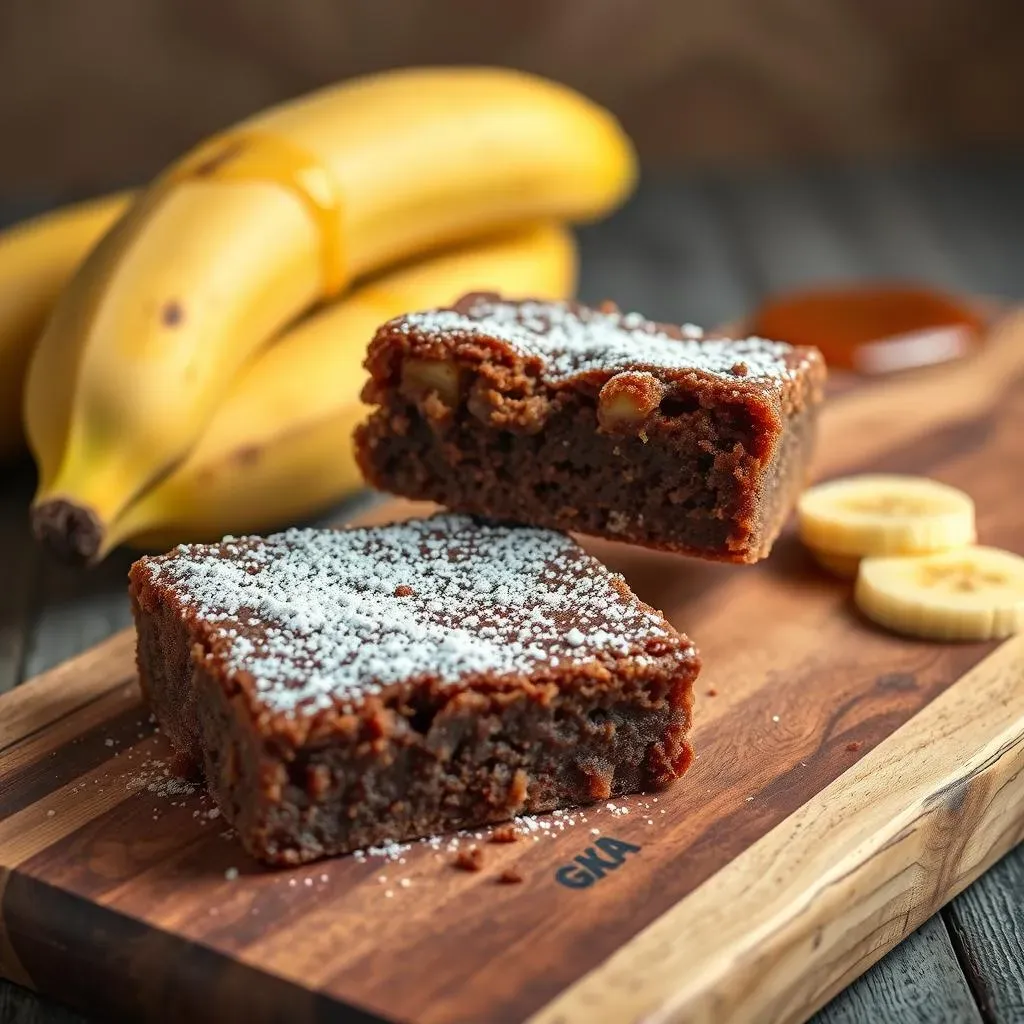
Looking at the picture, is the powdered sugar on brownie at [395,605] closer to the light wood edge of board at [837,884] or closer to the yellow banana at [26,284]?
the light wood edge of board at [837,884]

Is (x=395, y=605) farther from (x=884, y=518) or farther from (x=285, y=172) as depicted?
(x=285, y=172)

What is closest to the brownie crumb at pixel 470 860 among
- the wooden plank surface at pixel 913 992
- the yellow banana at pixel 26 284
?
the wooden plank surface at pixel 913 992

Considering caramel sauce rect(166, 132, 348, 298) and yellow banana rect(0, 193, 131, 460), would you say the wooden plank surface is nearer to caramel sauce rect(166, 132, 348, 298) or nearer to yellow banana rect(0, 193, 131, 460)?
caramel sauce rect(166, 132, 348, 298)

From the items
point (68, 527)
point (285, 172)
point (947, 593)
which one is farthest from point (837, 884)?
point (285, 172)

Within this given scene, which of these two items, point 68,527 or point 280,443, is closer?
point 68,527

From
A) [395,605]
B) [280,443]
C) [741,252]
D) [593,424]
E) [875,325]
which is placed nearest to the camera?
[395,605]

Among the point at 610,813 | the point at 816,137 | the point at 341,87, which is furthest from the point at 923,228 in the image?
the point at 610,813
